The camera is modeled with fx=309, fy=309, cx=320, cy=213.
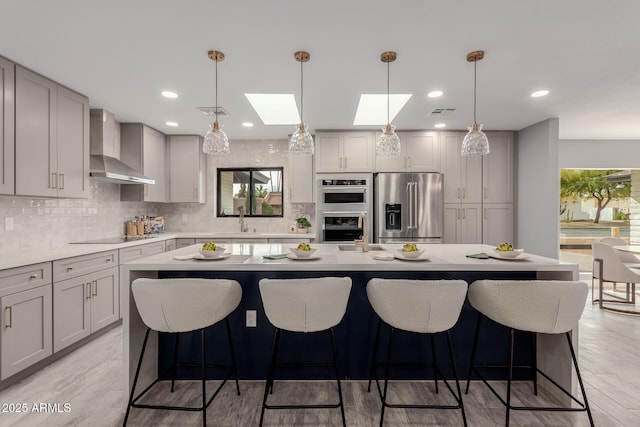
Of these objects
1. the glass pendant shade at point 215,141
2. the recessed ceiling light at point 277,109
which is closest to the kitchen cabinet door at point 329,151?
the recessed ceiling light at point 277,109

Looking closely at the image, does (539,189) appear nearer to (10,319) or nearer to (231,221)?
Result: (231,221)

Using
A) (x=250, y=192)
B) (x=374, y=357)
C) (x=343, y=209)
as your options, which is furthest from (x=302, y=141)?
(x=250, y=192)

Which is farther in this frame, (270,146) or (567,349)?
(270,146)

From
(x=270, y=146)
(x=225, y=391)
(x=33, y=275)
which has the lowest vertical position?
(x=225, y=391)

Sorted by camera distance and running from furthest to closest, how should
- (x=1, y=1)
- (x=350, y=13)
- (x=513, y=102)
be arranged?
(x=513, y=102) → (x=350, y=13) → (x=1, y=1)

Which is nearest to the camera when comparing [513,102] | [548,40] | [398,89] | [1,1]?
[1,1]

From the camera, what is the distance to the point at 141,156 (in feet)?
13.9

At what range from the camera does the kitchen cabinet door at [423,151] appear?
4578 mm

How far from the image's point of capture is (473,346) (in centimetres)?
213

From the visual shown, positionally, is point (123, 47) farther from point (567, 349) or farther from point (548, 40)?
point (567, 349)

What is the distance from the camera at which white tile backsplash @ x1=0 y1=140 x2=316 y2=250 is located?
297 centimetres

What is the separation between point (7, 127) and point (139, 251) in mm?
1716

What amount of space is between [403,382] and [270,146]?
4.05m

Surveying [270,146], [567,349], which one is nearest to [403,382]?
[567,349]
